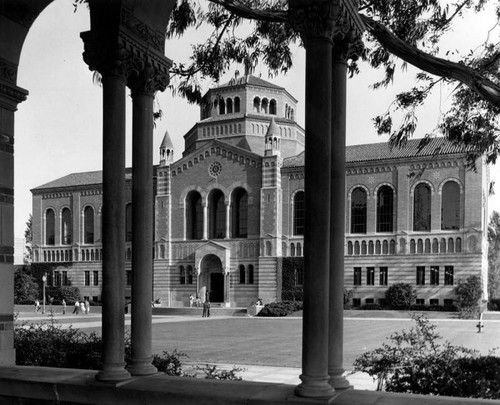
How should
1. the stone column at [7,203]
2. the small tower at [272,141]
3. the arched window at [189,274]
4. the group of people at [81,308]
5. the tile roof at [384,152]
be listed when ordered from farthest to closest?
the arched window at [189,274]
the small tower at [272,141]
the group of people at [81,308]
the tile roof at [384,152]
the stone column at [7,203]

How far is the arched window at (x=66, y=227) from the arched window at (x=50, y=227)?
4.03 ft

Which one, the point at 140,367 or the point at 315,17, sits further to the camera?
the point at 140,367

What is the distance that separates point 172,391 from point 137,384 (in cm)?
56

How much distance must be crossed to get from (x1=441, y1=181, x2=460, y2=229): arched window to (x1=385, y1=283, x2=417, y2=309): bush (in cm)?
607

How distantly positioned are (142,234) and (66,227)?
6146 centimetres

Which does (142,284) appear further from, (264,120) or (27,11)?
(264,120)

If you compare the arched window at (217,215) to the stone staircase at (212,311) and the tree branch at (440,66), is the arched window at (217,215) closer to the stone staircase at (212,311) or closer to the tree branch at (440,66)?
the stone staircase at (212,311)

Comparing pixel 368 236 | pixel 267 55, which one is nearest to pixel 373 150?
Answer: pixel 368 236

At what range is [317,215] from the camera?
517 centimetres

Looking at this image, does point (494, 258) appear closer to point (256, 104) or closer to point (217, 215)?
point (256, 104)

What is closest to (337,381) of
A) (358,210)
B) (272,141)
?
(358,210)

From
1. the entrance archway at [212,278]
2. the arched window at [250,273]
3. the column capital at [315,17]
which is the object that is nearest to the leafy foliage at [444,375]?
the column capital at [315,17]

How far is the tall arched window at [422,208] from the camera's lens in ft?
154

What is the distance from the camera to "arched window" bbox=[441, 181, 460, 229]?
45906 millimetres
